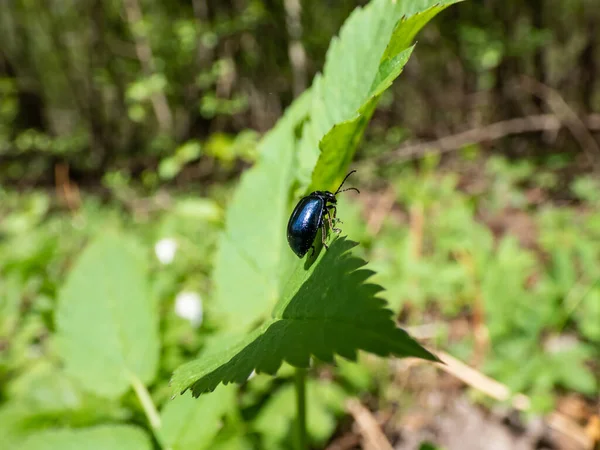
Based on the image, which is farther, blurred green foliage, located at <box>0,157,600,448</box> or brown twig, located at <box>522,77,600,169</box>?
brown twig, located at <box>522,77,600,169</box>

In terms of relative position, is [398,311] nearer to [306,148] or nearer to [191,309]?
[191,309]

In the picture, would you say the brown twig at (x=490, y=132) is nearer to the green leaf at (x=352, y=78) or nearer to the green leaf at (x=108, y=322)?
A: the green leaf at (x=108, y=322)

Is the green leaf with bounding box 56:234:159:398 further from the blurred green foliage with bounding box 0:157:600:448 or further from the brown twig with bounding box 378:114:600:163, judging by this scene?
the brown twig with bounding box 378:114:600:163

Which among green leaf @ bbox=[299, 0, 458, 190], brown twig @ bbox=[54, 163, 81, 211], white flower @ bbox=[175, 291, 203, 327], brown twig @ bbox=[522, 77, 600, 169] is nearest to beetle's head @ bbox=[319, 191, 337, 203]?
green leaf @ bbox=[299, 0, 458, 190]

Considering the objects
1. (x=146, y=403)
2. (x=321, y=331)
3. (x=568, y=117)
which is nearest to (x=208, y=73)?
(x=568, y=117)

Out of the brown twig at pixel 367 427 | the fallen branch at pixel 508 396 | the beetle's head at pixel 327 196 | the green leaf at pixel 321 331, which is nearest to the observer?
the green leaf at pixel 321 331

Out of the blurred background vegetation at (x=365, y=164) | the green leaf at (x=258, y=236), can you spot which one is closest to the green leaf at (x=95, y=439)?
the blurred background vegetation at (x=365, y=164)
